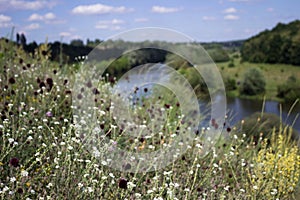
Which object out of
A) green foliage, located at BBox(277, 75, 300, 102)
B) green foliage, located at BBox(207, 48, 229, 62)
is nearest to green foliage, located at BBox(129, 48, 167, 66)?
green foliage, located at BBox(277, 75, 300, 102)

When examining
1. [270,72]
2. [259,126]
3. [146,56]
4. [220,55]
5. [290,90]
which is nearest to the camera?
[146,56]

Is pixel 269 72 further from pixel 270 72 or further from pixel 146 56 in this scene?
pixel 146 56

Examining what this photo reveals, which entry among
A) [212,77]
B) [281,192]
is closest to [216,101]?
[212,77]

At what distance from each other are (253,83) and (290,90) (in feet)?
6.70

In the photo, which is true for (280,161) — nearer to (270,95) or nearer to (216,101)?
(216,101)

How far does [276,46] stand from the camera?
72.1 ft

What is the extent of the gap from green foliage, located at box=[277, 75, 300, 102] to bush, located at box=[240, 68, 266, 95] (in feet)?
3.13

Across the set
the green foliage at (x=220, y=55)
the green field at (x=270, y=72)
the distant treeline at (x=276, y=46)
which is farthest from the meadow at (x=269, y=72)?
the green foliage at (x=220, y=55)

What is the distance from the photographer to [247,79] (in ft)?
64.0

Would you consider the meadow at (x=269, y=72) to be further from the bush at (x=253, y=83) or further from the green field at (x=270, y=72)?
the bush at (x=253, y=83)

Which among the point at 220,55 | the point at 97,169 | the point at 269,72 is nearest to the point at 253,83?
the point at 269,72

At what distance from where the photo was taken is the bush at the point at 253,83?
18812 millimetres

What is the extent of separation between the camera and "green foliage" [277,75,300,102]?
17366 mm

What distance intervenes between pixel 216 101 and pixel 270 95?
46.0 feet
